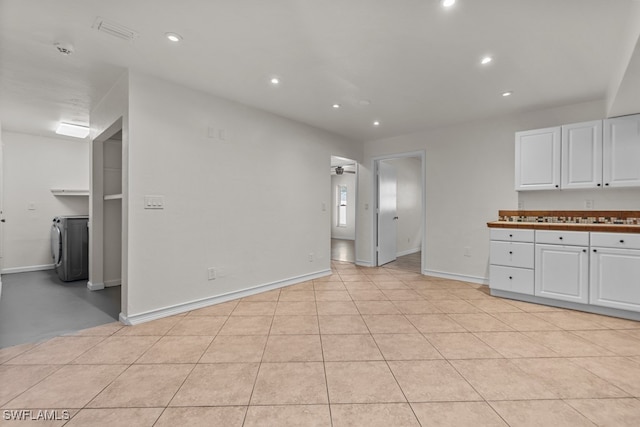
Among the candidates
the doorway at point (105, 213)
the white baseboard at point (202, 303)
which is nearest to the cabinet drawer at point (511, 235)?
the white baseboard at point (202, 303)

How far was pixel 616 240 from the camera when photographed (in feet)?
9.32

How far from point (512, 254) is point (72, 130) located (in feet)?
22.3

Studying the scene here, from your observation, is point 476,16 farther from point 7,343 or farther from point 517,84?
point 7,343

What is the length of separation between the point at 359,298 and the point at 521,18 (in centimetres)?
302

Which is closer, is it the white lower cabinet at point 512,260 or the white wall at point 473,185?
the white lower cabinet at point 512,260

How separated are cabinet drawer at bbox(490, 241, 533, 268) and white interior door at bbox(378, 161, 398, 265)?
2.19 meters

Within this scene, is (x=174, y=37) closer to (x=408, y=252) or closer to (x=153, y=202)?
(x=153, y=202)

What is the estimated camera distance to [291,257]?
4168 millimetres

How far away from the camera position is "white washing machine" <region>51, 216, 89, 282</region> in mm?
4198

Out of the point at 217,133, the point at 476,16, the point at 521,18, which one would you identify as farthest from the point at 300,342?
the point at 521,18

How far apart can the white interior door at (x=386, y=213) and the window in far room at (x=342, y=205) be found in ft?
14.1

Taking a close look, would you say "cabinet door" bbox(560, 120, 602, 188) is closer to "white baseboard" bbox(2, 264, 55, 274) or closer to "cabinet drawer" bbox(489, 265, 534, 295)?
"cabinet drawer" bbox(489, 265, 534, 295)

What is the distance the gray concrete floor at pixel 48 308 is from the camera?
254cm

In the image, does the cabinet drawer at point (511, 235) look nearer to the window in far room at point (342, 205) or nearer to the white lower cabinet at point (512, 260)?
the white lower cabinet at point (512, 260)
